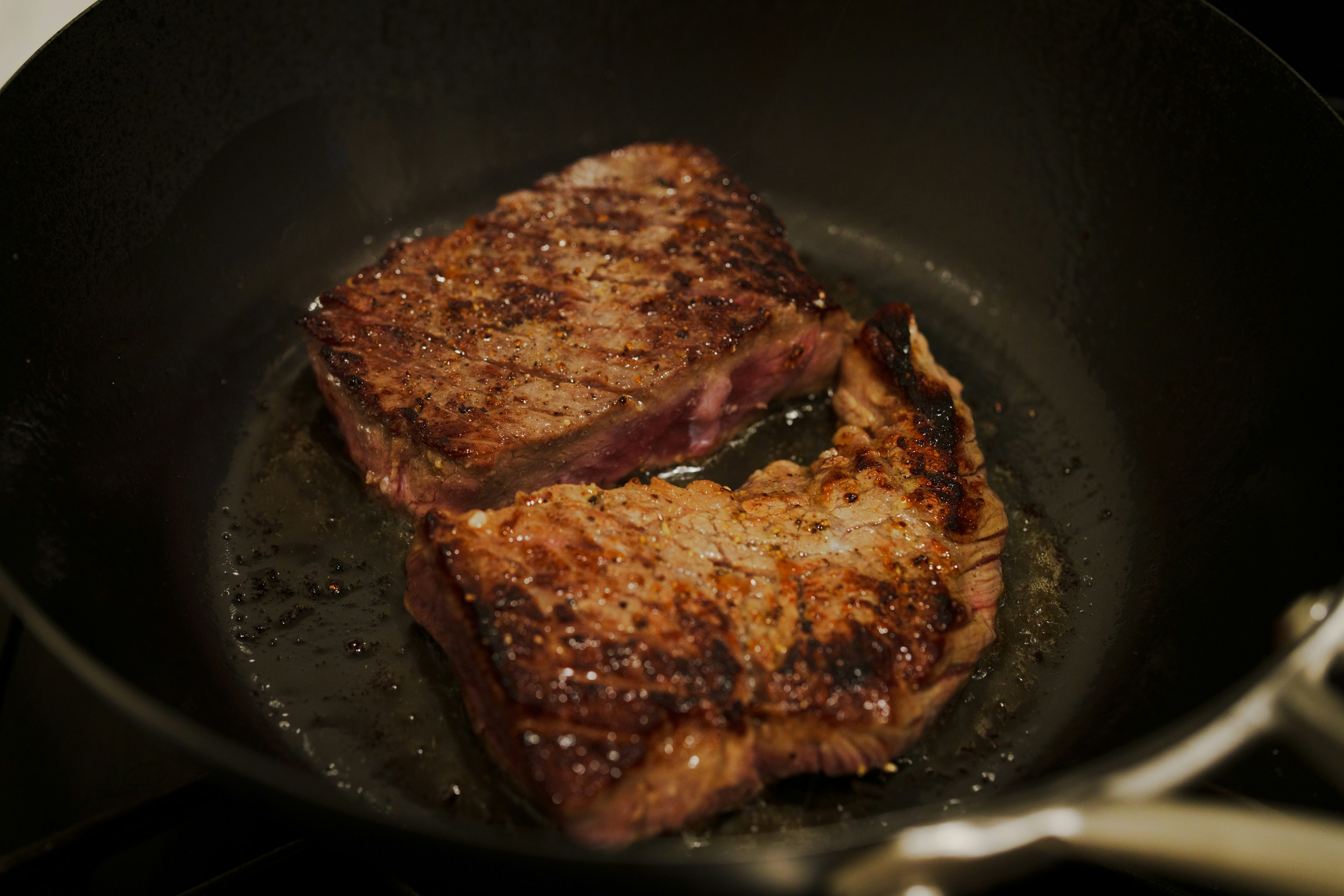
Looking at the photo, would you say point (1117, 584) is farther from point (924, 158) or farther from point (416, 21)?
point (416, 21)

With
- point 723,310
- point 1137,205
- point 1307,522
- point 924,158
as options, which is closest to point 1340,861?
point 1307,522

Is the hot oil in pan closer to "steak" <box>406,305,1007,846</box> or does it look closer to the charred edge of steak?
"steak" <box>406,305,1007,846</box>

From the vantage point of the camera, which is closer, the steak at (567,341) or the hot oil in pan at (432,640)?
the hot oil in pan at (432,640)

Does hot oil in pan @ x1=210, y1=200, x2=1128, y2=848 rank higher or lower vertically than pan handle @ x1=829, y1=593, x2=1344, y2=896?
lower

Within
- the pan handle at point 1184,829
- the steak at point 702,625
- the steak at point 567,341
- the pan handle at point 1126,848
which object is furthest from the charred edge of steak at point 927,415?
the pan handle at point 1126,848

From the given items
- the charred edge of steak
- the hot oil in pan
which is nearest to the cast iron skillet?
the hot oil in pan

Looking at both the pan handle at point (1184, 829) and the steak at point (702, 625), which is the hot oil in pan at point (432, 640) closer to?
the steak at point (702, 625)

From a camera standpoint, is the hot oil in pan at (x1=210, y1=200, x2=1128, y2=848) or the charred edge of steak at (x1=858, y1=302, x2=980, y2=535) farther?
the charred edge of steak at (x1=858, y1=302, x2=980, y2=535)
